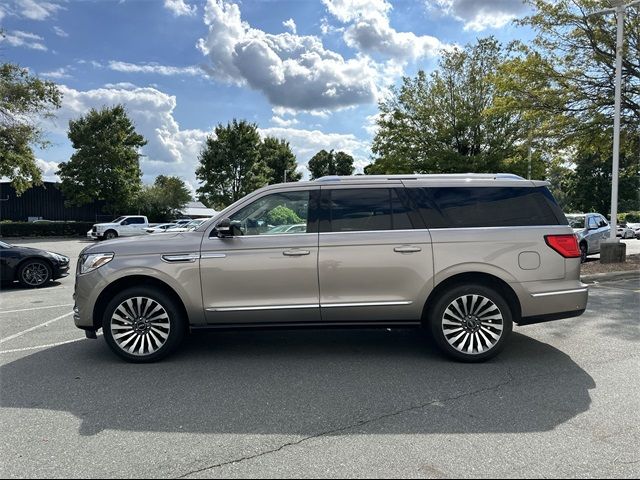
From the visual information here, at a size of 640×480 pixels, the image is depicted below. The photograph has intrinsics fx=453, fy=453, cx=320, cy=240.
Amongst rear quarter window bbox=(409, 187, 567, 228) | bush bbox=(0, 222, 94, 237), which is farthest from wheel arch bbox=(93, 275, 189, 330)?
bush bbox=(0, 222, 94, 237)

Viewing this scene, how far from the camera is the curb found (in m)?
10.5

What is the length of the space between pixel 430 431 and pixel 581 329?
395 cm

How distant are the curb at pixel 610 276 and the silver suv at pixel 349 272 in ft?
21.4

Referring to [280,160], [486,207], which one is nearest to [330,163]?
[280,160]

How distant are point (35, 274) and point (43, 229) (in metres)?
27.7

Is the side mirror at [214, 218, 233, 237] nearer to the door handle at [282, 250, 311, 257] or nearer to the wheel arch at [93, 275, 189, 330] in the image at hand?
the door handle at [282, 250, 311, 257]

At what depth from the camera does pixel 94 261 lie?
481 cm

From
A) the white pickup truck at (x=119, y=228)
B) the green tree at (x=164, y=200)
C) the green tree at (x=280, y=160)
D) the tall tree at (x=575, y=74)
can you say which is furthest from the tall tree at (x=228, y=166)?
the tall tree at (x=575, y=74)

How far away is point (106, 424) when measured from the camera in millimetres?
3473

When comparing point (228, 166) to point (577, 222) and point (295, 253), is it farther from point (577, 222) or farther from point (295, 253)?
point (295, 253)

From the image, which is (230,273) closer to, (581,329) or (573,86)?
(581,329)

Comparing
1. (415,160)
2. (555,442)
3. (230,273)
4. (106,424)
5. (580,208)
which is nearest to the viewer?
(555,442)

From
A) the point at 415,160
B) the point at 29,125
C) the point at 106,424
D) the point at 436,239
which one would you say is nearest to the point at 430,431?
the point at 436,239

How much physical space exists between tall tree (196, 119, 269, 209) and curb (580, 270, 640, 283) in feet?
105
